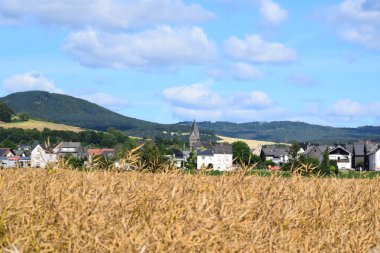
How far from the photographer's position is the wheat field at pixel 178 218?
5.50 meters

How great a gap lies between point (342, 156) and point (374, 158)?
15512 millimetres

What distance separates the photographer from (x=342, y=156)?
172000 mm

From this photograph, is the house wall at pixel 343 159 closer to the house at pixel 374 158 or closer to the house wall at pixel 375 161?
the house at pixel 374 158

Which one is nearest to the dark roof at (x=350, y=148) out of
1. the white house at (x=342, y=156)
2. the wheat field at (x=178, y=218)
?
the white house at (x=342, y=156)

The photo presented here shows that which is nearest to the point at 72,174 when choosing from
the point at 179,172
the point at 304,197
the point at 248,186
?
the point at 179,172

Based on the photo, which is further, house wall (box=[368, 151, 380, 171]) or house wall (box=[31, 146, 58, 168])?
house wall (box=[368, 151, 380, 171])

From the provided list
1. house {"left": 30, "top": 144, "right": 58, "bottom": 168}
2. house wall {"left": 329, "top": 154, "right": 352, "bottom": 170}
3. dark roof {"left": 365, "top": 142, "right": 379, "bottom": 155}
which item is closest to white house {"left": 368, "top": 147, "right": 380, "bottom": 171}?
dark roof {"left": 365, "top": 142, "right": 379, "bottom": 155}

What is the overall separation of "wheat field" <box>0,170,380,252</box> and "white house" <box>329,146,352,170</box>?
541 ft

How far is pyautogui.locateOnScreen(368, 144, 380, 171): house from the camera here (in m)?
155

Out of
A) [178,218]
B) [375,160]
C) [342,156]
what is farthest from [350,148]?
[178,218]

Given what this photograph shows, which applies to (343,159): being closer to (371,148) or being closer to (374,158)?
(371,148)

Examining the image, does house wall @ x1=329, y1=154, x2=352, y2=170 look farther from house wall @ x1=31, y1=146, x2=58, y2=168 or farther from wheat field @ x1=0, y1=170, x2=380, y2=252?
wheat field @ x1=0, y1=170, x2=380, y2=252

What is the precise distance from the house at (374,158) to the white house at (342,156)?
27.2 ft

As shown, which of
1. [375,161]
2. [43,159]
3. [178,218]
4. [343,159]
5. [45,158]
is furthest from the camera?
[343,159]
